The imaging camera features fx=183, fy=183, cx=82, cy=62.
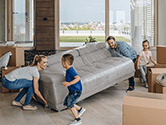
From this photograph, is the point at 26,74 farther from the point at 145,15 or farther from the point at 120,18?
the point at 145,15

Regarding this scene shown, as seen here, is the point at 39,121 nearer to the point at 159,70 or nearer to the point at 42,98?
the point at 42,98

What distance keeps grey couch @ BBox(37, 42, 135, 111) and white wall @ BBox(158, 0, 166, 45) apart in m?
2.44

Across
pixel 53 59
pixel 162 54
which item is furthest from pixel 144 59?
pixel 53 59

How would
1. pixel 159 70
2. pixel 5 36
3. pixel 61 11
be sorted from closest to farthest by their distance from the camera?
pixel 159 70
pixel 5 36
pixel 61 11

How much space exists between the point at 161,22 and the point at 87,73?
379cm

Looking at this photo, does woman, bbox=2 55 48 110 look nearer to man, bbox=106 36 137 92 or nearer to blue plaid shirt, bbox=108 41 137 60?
man, bbox=106 36 137 92

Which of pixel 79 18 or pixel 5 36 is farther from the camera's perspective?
pixel 79 18

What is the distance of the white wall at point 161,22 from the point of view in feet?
17.7

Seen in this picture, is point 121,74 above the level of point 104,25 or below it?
below

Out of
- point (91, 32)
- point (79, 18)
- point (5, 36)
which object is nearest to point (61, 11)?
point (79, 18)

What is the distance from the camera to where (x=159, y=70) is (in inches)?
100

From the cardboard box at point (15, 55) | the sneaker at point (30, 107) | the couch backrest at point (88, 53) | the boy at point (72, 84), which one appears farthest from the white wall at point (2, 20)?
the boy at point (72, 84)

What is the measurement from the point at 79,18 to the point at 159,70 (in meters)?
3.63

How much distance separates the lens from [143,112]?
120cm
